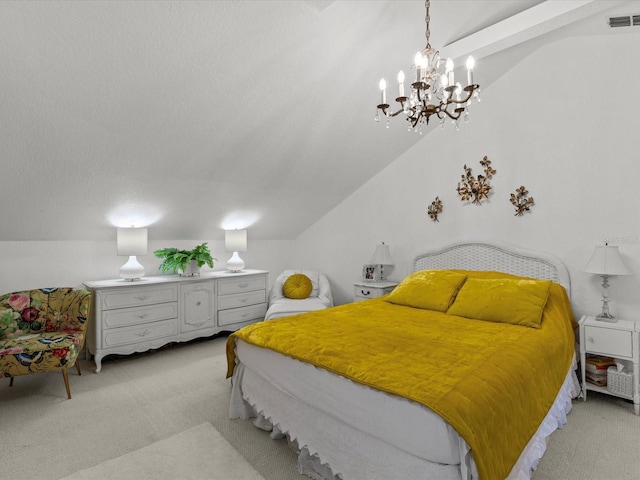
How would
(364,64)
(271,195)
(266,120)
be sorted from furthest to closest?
(271,195) → (266,120) → (364,64)

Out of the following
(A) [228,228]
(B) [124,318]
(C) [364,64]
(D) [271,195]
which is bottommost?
(B) [124,318]

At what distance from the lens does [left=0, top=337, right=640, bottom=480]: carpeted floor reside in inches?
77.6

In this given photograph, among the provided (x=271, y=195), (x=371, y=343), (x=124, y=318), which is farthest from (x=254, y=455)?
(x=271, y=195)

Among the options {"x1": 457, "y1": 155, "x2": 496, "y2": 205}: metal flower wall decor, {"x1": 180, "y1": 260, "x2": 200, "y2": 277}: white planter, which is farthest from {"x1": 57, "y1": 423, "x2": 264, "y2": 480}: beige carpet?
{"x1": 457, "y1": 155, "x2": 496, "y2": 205}: metal flower wall decor

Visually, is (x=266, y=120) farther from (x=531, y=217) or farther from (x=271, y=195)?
(x=531, y=217)

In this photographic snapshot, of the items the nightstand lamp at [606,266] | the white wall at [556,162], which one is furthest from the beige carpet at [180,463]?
the white wall at [556,162]

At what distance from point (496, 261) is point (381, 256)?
47.8 inches

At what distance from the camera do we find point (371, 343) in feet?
7.01

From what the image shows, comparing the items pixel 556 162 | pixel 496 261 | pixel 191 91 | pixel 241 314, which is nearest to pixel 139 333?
pixel 241 314

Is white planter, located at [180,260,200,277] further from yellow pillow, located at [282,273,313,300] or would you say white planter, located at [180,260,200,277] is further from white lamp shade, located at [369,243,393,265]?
white lamp shade, located at [369,243,393,265]

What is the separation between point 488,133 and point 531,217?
0.93 meters

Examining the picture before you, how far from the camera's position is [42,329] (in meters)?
3.07

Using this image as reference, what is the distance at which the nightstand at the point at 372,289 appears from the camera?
4.06 meters

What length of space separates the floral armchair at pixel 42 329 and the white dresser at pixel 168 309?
0.27 metres
